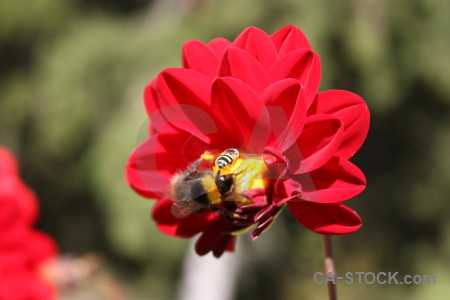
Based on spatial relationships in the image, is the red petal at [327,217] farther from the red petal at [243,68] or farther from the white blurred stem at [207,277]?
the white blurred stem at [207,277]

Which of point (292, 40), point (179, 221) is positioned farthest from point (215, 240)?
point (292, 40)

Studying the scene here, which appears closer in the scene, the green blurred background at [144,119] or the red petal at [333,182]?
the red petal at [333,182]

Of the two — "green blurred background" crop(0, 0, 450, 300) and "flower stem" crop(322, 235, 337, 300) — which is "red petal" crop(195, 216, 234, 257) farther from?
"green blurred background" crop(0, 0, 450, 300)

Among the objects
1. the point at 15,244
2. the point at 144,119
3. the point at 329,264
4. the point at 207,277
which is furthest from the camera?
the point at 207,277

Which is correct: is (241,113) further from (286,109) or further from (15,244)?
(15,244)

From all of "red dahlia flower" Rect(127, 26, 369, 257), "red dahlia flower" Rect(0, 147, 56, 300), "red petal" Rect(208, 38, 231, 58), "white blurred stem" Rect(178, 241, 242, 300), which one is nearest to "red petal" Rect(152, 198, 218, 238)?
"red dahlia flower" Rect(127, 26, 369, 257)

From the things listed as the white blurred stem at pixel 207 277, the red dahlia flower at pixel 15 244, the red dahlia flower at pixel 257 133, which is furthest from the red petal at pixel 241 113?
the white blurred stem at pixel 207 277

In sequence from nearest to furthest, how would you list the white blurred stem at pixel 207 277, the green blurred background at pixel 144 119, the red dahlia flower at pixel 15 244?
the red dahlia flower at pixel 15 244 → the green blurred background at pixel 144 119 → the white blurred stem at pixel 207 277

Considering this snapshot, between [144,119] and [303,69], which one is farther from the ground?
[303,69]
